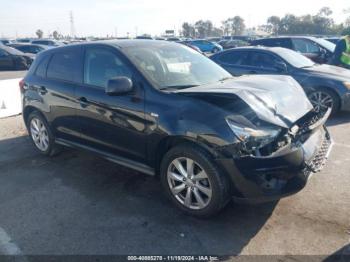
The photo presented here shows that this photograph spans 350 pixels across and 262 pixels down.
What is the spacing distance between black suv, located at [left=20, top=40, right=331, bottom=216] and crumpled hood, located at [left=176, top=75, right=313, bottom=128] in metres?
0.01

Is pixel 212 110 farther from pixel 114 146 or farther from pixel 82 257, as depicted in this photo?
pixel 82 257

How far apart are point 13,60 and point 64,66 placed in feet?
51.8

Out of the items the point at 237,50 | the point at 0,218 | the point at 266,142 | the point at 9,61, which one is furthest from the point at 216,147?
the point at 9,61

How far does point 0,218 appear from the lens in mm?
3633

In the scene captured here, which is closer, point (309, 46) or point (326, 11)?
point (309, 46)

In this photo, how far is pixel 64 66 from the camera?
4816 millimetres

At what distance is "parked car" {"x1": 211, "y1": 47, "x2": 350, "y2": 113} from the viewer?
6.93 metres

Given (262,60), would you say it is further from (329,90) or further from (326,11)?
(326,11)

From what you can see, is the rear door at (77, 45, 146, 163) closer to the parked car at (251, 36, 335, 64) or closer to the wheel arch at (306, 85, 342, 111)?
the wheel arch at (306, 85, 342, 111)

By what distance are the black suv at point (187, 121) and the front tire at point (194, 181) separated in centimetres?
1

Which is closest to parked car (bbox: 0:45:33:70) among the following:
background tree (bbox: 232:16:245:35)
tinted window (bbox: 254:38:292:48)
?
tinted window (bbox: 254:38:292:48)

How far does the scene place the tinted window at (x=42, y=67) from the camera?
5195 millimetres

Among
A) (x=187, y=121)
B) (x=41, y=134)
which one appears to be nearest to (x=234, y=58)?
(x=41, y=134)

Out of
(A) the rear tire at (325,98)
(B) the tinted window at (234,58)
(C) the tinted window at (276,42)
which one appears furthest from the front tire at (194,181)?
(C) the tinted window at (276,42)
